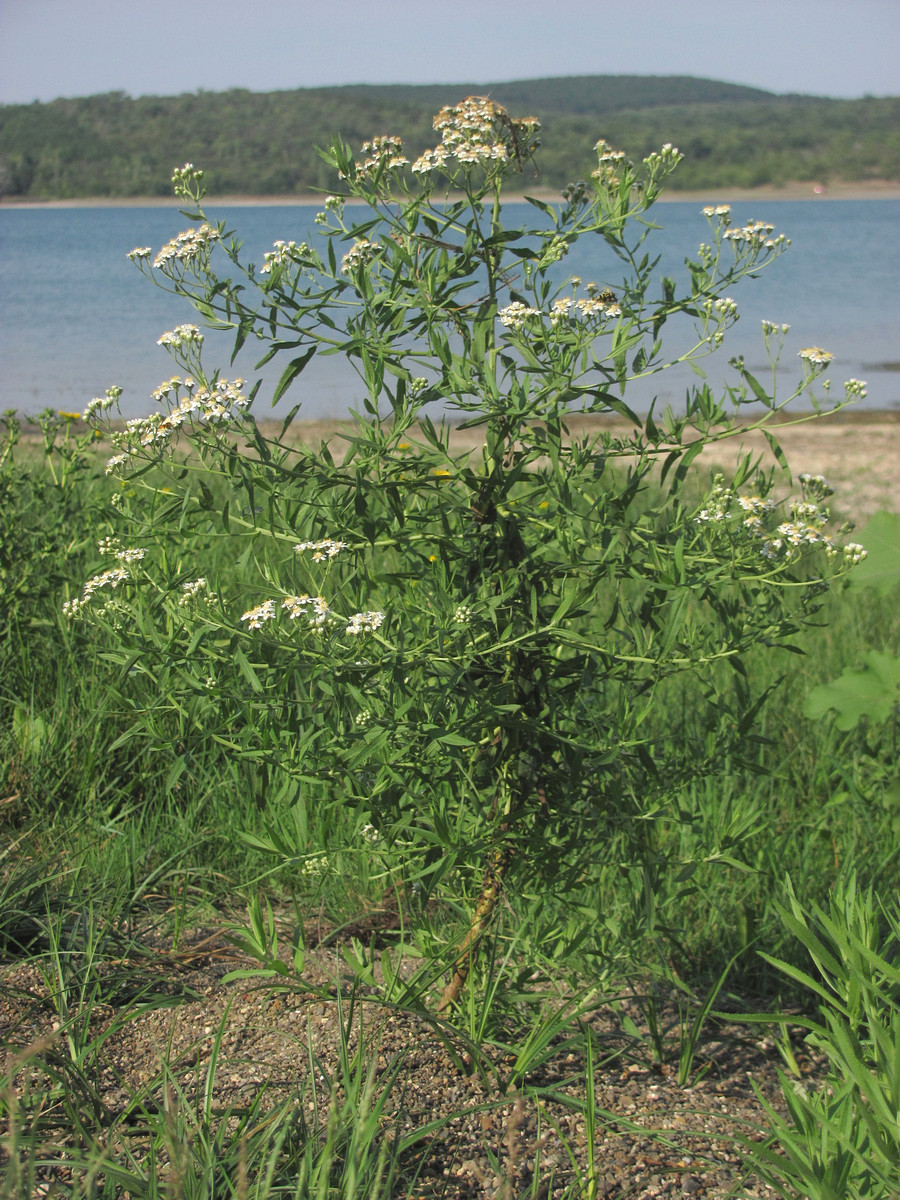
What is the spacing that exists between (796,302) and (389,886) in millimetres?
21203

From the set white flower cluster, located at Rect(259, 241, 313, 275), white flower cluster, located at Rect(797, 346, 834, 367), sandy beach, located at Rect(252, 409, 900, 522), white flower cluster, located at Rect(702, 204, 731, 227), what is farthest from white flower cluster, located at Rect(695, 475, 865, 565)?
sandy beach, located at Rect(252, 409, 900, 522)

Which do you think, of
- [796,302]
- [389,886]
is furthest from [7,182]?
[389,886]

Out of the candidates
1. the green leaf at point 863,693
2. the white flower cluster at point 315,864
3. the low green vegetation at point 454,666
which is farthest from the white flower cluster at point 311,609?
the green leaf at point 863,693

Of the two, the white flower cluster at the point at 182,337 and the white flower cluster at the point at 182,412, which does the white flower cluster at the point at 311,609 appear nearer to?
the white flower cluster at the point at 182,412

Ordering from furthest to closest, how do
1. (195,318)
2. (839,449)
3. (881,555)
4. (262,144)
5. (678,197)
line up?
(678,197), (262,144), (195,318), (839,449), (881,555)

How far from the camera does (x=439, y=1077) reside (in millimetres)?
1763

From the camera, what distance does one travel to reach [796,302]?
68.6ft

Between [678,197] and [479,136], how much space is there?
69078mm

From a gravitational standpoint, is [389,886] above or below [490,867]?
below

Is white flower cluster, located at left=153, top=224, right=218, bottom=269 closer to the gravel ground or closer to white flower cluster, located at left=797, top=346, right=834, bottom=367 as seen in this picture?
white flower cluster, located at left=797, top=346, right=834, bottom=367

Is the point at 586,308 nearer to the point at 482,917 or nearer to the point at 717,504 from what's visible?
the point at 717,504

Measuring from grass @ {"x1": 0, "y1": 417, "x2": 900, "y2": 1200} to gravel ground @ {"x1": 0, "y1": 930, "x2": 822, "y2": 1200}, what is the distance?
0.09ft

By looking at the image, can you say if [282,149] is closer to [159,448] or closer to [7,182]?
[7,182]

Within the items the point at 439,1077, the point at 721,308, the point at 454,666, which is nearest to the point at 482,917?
the point at 439,1077
